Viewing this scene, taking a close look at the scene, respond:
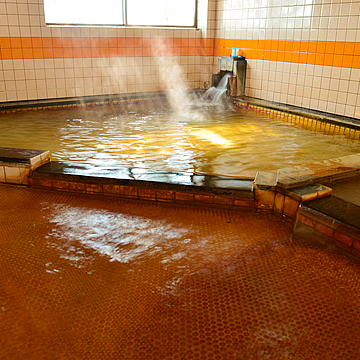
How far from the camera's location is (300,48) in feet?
21.7

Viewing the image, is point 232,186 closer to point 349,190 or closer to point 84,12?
point 349,190

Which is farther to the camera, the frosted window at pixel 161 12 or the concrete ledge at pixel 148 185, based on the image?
the frosted window at pixel 161 12

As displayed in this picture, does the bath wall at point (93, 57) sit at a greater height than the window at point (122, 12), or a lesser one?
lesser

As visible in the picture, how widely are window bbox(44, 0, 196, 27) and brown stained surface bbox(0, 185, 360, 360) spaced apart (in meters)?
5.48

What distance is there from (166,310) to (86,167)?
82.8 inches

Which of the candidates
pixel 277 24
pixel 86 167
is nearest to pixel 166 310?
pixel 86 167

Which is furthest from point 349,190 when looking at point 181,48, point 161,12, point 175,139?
point 161,12

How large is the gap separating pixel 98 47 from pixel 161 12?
1712 millimetres

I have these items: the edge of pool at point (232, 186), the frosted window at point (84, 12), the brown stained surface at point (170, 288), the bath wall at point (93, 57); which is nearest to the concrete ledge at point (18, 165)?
the edge of pool at point (232, 186)

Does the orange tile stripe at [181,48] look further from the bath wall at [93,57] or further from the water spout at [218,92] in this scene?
the water spout at [218,92]

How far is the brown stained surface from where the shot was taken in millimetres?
1779

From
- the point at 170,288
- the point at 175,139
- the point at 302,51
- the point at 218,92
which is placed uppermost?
the point at 302,51

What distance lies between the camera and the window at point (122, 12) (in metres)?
7.30

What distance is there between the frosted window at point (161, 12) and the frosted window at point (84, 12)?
286 mm
